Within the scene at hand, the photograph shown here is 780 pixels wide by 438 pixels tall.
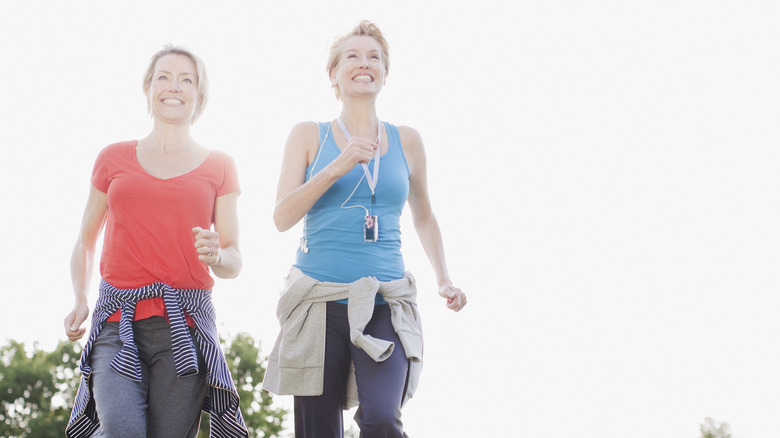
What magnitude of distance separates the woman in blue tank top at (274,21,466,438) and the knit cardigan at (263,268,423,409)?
0.04 metres

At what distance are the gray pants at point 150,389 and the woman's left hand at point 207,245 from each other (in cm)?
50

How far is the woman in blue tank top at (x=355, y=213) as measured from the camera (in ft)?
11.3

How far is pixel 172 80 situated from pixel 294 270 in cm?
113

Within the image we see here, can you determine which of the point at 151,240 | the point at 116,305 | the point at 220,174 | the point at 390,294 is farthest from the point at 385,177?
the point at 116,305

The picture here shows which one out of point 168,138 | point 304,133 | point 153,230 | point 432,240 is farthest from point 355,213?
point 168,138

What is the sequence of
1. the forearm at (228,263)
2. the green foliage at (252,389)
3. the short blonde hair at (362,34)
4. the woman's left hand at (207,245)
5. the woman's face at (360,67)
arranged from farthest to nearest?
the green foliage at (252,389) < the short blonde hair at (362,34) < the woman's face at (360,67) < the forearm at (228,263) < the woman's left hand at (207,245)

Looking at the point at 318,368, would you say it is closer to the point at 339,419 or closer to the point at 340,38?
the point at 339,419

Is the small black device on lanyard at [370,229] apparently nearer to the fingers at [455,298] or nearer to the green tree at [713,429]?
the fingers at [455,298]

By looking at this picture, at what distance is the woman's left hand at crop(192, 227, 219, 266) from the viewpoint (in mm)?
3262

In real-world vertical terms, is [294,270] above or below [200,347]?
above

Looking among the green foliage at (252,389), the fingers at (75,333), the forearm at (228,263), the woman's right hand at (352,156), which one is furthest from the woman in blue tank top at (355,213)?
the green foliage at (252,389)

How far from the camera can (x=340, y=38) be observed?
13.2ft

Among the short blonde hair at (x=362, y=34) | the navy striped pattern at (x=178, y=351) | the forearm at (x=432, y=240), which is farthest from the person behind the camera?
the forearm at (x=432, y=240)

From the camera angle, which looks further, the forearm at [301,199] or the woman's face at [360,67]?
the woman's face at [360,67]
